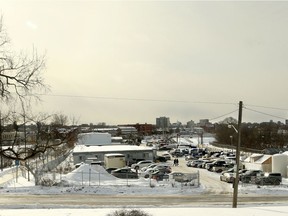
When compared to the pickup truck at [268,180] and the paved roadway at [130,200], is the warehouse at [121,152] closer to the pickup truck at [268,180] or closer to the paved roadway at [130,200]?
the pickup truck at [268,180]

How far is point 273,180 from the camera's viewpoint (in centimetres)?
4034

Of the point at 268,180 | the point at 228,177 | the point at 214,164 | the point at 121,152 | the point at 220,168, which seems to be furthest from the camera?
the point at 121,152

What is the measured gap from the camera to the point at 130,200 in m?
30.7

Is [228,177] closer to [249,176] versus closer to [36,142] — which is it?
[249,176]

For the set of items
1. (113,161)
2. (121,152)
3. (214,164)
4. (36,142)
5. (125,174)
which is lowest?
(125,174)

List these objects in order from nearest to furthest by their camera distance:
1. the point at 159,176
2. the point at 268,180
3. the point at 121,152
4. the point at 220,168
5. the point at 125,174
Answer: the point at 268,180, the point at 159,176, the point at 125,174, the point at 220,168, the point at 121,152

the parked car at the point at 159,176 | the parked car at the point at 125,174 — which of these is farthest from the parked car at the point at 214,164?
the parked car at the point at 125,174

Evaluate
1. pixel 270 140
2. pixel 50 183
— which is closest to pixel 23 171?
pixel 50 183

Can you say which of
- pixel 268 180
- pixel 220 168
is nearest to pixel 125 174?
pixel 268 180

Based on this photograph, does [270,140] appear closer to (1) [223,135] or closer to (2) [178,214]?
(1) [223,135]

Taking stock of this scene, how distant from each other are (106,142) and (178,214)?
7470cm

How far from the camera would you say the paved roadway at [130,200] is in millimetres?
28125

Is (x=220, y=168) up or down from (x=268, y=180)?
down

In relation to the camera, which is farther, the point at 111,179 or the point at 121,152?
the point at 121,152
